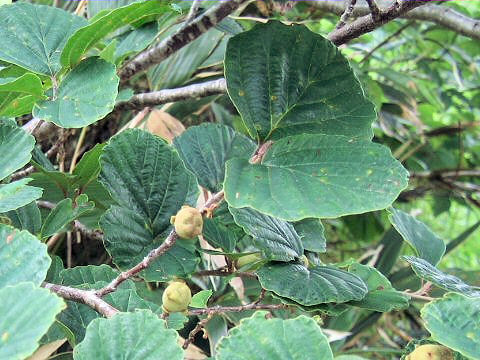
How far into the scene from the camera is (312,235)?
469 mm

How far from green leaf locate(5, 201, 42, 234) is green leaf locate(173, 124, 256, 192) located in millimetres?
128

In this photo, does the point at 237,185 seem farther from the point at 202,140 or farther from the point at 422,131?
the point at 422,131

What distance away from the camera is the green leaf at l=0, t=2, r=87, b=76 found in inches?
16.9

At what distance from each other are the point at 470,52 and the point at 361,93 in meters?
1.09

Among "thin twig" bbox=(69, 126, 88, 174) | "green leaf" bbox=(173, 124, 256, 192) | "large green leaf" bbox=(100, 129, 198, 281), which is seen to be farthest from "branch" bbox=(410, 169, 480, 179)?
"large green leaf" bbox=(100, 129, 198, 281)

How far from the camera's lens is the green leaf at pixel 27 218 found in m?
0.44

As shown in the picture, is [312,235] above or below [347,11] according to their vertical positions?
below

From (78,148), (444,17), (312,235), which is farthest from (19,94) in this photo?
(444,17)

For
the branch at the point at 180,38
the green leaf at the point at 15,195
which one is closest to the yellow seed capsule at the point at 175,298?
the green leaf at the point at 15,195

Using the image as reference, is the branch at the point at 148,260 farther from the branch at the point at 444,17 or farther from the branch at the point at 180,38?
the branch at the point at 444,17

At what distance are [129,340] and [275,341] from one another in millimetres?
70

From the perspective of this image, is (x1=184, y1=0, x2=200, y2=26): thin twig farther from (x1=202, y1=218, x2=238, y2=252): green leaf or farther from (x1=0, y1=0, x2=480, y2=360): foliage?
(x1=202, y1=218, x2=238, y2=252): green leaf

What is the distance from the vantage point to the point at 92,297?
318mm

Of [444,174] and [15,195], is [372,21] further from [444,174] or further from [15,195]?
[444,174]
